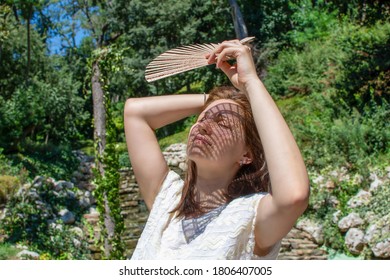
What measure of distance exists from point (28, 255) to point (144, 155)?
7535 millimetres

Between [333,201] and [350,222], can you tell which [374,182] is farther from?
[350,222]

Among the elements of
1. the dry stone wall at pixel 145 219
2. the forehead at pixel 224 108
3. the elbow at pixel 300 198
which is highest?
the forehead at pixel 224 108

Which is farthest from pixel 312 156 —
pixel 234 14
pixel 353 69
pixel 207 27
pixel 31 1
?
pixel 207 27

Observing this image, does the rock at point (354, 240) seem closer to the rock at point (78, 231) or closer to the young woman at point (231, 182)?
the rock at point (78, 231)

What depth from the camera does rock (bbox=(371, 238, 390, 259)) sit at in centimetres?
743

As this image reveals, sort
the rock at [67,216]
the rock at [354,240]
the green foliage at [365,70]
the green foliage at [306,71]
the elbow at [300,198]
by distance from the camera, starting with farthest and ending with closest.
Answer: the green foliage at [306,71]
the green foliage at [365,70]
the rock at [67,216]
the rock at [354,240]
the elbow at [300,198]

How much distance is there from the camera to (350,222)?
8.44 m

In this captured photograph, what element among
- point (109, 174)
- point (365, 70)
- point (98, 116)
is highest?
point (98, 116)

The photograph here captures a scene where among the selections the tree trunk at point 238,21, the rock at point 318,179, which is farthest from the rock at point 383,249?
the tree trunk at point 238,21

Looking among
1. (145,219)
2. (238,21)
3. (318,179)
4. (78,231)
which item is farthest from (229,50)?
(238,21)

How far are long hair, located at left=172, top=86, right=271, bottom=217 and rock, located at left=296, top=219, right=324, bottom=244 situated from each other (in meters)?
7.63

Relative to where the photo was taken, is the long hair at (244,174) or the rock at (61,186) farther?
the rock at (61,186)

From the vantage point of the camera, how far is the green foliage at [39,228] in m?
9.67

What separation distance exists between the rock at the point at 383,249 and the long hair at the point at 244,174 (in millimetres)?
6354
